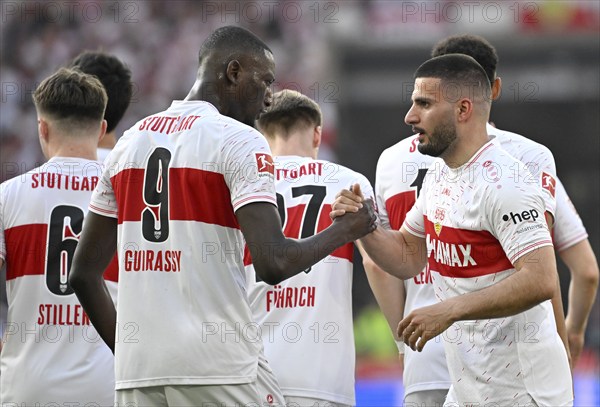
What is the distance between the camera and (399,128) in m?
17.9

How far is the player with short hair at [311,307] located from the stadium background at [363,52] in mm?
11540

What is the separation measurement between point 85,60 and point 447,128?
2.77 metres

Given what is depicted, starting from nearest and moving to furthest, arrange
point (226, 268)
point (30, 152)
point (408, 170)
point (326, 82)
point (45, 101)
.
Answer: point (226, 268) → point (45, 101) → point (408, 170) → point (30, 152) → point (326, 82)

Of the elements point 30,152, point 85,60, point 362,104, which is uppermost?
point 362,104

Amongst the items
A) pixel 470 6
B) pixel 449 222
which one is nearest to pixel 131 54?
pixel 470 6

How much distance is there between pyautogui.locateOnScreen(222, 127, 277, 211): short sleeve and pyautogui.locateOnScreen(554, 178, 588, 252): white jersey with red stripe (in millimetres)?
2706

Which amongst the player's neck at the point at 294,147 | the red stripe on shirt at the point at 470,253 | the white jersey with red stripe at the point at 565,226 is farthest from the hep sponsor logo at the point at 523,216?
the white jersey with red stripe at the point at 565,226

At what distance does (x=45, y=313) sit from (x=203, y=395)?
1.48 metres

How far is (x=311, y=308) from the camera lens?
5438 millimetres

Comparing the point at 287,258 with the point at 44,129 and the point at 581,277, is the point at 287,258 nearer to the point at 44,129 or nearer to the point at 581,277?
the point at 44,129

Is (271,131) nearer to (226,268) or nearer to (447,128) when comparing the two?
(447,128)

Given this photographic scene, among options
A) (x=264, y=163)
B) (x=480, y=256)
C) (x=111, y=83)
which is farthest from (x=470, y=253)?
(x=111, y=83)

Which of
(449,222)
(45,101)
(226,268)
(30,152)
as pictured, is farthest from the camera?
(30,152)

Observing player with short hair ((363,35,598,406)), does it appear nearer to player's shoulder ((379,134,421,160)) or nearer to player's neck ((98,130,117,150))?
player's shoulder ((379,134,421,160))
